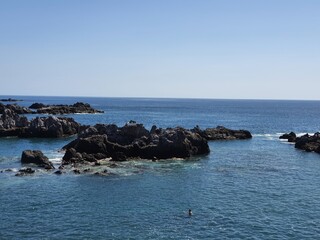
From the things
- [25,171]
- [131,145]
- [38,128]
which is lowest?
[25,171]

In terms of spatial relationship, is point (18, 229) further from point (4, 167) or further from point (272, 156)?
point (272, 156)

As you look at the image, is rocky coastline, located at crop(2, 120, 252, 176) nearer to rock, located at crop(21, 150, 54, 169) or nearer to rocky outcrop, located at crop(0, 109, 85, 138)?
rock, located at crop(21, 150, 54, 169)

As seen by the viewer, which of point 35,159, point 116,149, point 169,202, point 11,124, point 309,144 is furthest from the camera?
point 11,124

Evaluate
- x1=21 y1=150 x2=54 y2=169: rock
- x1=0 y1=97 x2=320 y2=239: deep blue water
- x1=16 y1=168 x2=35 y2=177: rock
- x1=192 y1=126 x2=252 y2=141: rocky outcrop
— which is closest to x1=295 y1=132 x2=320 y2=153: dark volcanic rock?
x1=0 y1=97 x2=320 y2=239: deep blue water

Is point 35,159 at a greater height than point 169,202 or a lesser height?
greater

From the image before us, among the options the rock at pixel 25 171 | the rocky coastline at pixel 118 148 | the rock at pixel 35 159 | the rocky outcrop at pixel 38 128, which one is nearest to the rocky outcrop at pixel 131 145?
the rocky coastline at pixel 118 148

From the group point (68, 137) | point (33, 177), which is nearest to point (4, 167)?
point (33, 177)

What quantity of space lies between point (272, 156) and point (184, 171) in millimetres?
28117

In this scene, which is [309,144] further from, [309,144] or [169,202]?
[169,202]

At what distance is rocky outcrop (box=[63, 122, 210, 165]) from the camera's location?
80.2 m

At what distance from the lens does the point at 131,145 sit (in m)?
84.1

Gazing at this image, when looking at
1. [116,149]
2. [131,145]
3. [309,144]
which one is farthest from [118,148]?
[309,144]

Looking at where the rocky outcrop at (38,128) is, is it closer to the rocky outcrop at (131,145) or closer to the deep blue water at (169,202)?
the rocky outcrop at (131,145)

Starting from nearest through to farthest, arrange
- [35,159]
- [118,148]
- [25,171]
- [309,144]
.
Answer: [25,171] < [35,159] < [118,148] < [309,144]
